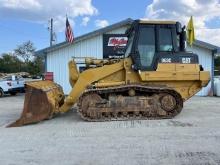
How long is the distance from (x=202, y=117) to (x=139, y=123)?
7.83ft

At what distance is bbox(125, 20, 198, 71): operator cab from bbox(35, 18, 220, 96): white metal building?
11818 millimetres

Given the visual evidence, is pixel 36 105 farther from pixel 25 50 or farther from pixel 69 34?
pixel 25 50

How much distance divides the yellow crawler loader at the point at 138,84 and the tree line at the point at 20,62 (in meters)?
57.3

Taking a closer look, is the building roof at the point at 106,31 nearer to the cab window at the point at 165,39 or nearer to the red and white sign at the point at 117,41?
the red and white sign at the point at 117,41

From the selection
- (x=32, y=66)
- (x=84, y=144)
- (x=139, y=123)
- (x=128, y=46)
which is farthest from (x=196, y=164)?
(x=32, y=66)

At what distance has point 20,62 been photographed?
8288 cm

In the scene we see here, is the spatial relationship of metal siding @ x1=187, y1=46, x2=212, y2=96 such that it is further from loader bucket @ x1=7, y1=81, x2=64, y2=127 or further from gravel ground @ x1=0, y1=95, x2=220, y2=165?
loader bucket @ x1=7, y1=81, x2=64, y2=127

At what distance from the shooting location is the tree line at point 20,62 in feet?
241

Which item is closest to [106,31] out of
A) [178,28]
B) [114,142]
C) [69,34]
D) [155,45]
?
[69,34]

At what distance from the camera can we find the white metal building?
1046 inches

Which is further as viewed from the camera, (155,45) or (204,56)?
(204,56)

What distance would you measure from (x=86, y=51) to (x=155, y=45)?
12776 millimetres

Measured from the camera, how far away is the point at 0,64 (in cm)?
7919

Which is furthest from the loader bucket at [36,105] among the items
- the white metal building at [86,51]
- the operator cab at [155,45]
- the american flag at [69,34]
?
the white metal building at [86,51]
